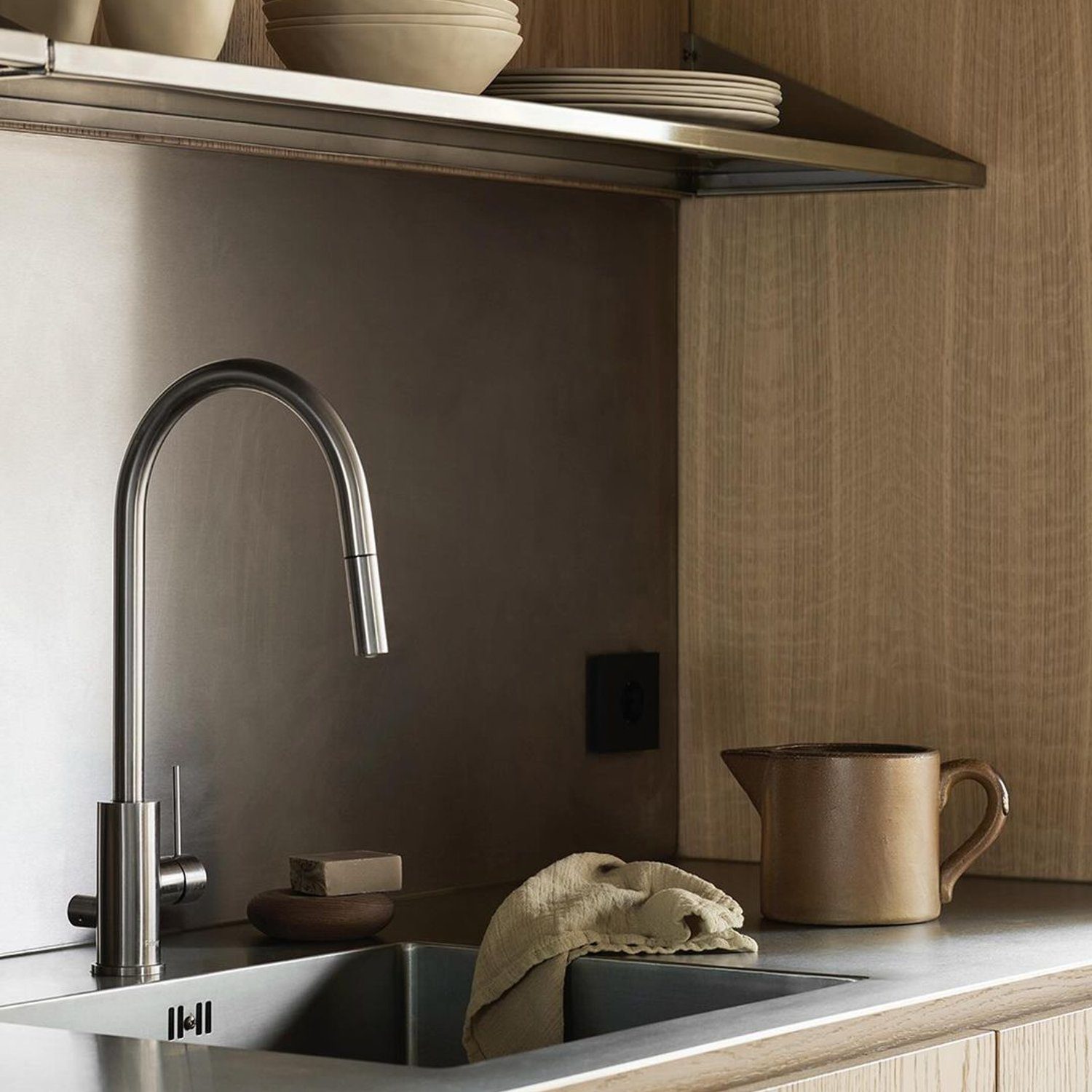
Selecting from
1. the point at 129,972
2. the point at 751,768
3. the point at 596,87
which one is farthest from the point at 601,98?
the point at 129,972

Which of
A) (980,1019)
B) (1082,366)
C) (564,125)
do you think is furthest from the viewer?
(1082,366)

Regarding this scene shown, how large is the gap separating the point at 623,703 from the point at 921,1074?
0.80m

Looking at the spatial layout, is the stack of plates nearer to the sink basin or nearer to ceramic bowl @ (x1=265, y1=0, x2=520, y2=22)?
ceramic bowl @ (x1=265, y1=0, x2=520, y2=22)

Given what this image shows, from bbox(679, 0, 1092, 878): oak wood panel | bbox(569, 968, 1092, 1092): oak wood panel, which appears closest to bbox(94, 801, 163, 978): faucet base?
bbox(569, 968, 1092, 1092): oak wood panel

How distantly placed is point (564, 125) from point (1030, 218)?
1.88ft

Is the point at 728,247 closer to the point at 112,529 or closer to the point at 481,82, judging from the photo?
the point at 481,82

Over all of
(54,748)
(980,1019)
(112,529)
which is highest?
(112,529)

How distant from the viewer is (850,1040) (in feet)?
4.37

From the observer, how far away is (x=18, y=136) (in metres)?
1.62

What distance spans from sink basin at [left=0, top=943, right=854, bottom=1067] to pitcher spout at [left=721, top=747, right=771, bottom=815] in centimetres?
22

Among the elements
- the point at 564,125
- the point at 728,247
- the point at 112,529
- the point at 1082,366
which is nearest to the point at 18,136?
the point at 112,529

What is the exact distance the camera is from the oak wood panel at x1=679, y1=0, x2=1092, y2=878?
1.94m

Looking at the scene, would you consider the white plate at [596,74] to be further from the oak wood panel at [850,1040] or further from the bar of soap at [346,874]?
the oak wood panel at [850,1040]

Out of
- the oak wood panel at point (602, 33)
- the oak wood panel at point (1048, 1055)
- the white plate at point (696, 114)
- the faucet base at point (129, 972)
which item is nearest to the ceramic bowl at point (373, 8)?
the white plate at point (696, 114)
